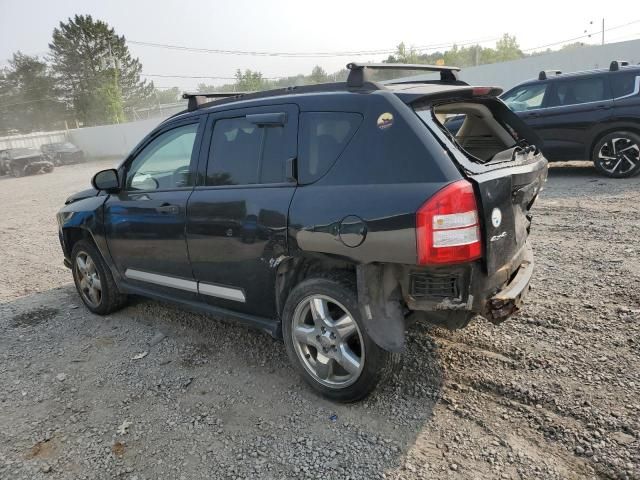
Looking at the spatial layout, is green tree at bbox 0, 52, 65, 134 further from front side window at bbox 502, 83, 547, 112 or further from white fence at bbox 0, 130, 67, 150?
front side window at bbox 502, 83, 547, 112

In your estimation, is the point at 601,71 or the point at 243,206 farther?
the point at 601,71

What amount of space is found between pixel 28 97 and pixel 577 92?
68.0 meters

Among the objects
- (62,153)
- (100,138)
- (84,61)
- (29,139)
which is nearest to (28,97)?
(84,61)

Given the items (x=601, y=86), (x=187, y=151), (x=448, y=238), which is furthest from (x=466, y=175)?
(x=601, y=86)

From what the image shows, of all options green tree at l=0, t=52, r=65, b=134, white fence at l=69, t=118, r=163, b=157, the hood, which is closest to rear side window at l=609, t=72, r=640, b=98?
the hood

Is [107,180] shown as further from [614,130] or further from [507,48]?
[507,48]

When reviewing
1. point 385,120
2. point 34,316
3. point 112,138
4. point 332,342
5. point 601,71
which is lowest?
point 34,316

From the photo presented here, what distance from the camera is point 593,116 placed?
8.31 m

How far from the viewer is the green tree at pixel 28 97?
2368 inches

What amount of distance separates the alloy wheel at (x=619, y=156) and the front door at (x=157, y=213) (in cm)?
746

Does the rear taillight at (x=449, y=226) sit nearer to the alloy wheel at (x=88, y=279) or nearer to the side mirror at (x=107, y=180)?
the side mirror at (x=107, y=180)

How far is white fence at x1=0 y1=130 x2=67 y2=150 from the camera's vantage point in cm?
3734

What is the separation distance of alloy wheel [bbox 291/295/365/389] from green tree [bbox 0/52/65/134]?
66.1m

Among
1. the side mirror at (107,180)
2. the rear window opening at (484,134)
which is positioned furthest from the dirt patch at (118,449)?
the rear window opening at (484,134)
